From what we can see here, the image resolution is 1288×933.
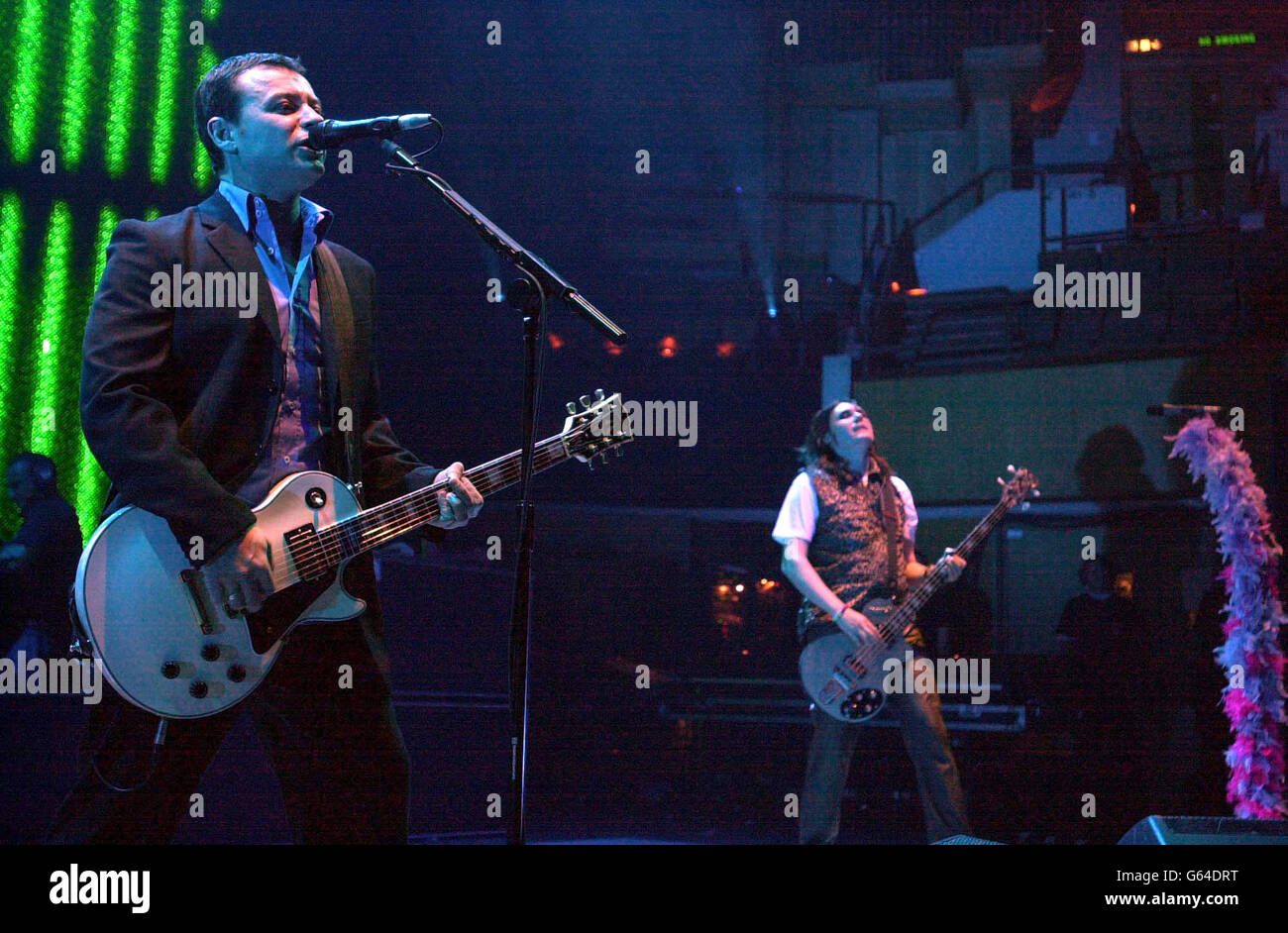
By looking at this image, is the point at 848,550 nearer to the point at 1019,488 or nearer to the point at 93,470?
the point at 1019,488

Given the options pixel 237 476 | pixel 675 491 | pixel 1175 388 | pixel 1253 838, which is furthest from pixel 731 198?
pixel 1253 838

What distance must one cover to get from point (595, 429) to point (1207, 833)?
4.96 ft

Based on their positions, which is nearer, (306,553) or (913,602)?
(306,553)

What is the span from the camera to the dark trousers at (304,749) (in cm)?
214

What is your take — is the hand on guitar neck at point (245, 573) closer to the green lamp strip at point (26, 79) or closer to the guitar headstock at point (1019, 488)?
the green lamp strip at point (26, 79)

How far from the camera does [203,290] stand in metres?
2.26

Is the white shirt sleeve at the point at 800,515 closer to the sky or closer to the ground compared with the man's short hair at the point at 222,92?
closer to the ground

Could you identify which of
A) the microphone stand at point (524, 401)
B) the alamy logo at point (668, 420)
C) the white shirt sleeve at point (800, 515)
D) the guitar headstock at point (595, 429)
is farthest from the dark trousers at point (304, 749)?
the alamy logo at point (668, 420)

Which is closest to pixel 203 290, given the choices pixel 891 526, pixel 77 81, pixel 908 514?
pixel 77 81

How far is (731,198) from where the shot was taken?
5230mm

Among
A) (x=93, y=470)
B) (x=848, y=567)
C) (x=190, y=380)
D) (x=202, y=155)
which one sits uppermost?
(x=202, y=155)

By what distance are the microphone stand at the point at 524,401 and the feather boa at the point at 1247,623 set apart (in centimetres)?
357
